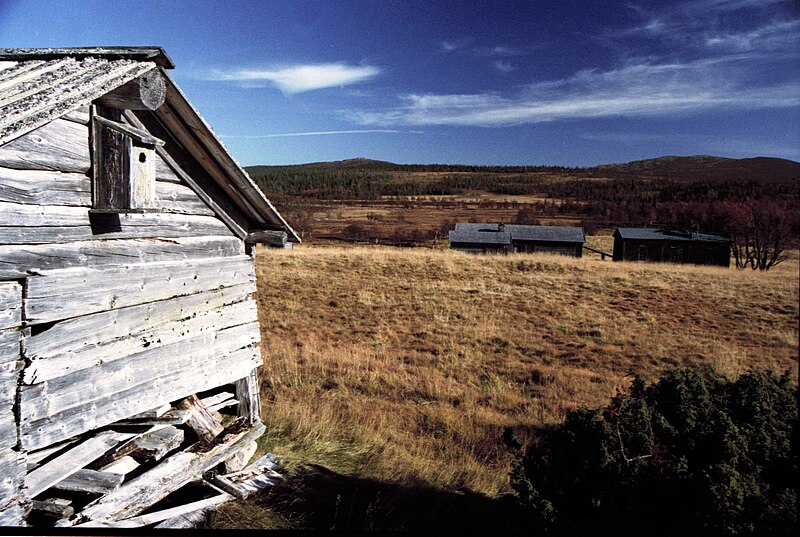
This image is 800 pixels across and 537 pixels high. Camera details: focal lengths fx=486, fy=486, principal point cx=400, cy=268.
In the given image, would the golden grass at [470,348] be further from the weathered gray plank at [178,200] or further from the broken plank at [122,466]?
the weathered gray plank at [178,200]

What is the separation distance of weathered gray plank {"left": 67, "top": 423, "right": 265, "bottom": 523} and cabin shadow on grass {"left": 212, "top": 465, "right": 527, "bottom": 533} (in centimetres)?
44

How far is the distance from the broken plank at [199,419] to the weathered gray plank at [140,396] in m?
0.21

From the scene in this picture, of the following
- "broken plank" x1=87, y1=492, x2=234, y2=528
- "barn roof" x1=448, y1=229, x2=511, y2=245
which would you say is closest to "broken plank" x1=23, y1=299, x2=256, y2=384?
"broken plank" x1=87, y1=492, x2=234, y2=528

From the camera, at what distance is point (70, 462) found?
2.85 m

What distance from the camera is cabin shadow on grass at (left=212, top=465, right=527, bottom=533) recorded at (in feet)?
11.9

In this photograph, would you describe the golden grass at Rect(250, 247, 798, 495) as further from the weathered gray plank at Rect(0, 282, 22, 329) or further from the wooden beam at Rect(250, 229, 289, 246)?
the weathered gray plank at Rect(0, 282, 22, 329)

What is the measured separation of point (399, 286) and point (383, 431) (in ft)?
43.5

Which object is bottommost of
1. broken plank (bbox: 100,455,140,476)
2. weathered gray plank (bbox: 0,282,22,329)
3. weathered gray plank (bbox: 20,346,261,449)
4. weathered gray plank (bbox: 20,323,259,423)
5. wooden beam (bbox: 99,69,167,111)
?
broken plank (bbox: 100,455,140,476)

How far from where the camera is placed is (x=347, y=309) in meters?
15.3

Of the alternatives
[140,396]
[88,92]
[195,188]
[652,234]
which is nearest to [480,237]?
[652,234]

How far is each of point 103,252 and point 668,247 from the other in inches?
1013

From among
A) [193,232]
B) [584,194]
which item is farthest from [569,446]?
[584,194]

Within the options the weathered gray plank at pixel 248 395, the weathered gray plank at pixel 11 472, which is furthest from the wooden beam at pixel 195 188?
the weathered gray plank at pixel 11 472

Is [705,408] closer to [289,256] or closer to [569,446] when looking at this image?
[569,446]
